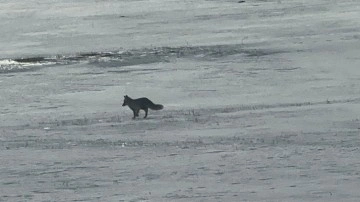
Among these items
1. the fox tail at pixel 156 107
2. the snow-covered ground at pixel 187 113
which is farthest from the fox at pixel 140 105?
the snow-covered ground at pixel 187 113

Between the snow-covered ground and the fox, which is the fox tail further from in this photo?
the snow-covered ground

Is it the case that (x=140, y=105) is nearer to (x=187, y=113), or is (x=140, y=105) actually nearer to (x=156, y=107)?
Answer: (x=156, y=107)

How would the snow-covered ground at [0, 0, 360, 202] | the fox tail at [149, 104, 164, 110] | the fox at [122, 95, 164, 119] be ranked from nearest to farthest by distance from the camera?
the snow-covered ground at [0, 0, 360, 202], the fox at [122, 95, 164, 119], the fox tail at [149, 104, 164, 110]

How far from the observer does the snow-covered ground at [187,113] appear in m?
14.1

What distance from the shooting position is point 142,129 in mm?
18812

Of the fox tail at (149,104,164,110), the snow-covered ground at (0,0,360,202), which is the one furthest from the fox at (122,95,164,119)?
the snow-covered ground at (0,0,360,202)

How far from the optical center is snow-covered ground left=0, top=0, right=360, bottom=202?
14.1 meters

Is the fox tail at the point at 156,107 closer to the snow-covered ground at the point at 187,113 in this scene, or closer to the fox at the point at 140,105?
the fox at the point at 140,105

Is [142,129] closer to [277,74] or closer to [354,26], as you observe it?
[277,74]

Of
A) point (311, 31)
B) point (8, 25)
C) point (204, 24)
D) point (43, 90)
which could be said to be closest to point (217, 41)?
point (311, 31)

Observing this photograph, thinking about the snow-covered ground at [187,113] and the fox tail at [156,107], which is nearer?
the snow-covered ground at [187,113]

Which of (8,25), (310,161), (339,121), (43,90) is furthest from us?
(8,25)

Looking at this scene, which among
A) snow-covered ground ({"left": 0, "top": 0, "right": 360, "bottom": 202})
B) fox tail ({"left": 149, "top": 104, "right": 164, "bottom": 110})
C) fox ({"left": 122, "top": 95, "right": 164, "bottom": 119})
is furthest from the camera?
fox tail ({"left": 149, "top": 104, "right": 164, "bottom": 110})

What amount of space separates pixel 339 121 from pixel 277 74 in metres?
8.04
